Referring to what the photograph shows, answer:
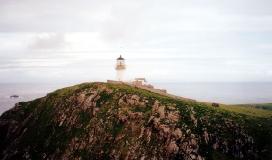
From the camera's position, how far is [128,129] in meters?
84.2

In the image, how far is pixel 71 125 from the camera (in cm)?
9319

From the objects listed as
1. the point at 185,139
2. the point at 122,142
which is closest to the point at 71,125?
the point at 122,142

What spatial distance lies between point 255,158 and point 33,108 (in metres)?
64.4

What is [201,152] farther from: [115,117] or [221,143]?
[115,117]

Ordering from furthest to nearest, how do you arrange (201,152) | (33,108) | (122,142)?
(33,108) < (122,142) < (201,152)

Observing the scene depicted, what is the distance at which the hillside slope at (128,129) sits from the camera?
7844 cm

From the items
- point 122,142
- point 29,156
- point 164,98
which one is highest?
point 164,98

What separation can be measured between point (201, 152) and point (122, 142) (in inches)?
714

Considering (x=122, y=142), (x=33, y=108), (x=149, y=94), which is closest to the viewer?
(x=122, y=142)

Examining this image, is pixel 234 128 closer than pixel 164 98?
Yes

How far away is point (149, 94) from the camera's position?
94.1m

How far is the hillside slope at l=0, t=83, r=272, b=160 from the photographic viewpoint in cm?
7844

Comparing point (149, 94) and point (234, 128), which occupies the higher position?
point (149, 94)

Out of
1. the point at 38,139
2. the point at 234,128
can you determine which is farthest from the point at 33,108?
the point at 234,128
